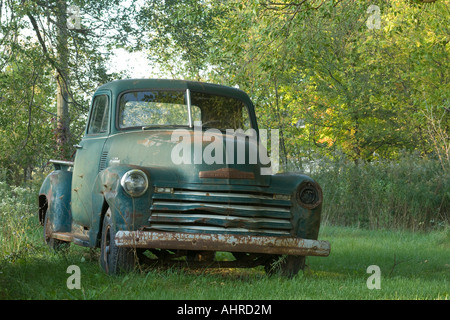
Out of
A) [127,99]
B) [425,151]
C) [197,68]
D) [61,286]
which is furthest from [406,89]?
[61,286]

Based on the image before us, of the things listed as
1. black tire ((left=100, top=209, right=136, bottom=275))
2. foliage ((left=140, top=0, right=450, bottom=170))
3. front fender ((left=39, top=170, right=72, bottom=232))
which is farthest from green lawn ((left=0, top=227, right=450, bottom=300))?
foliage ((left=140, top=0, right=450, bottom=170))

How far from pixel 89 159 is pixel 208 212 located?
2.24m

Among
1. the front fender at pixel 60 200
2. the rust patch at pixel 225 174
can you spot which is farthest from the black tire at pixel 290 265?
the front fender at pixel 60 200

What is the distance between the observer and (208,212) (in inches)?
249

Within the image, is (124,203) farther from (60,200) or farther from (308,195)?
(60,200)

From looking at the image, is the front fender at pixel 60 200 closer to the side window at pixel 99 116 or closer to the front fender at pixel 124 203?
the side window at pixel 99 116

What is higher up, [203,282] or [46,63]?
[46,63]

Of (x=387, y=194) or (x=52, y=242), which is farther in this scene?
(x=387, y=194)

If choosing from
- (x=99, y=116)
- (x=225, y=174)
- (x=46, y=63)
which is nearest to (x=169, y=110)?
(x=99, y=116)

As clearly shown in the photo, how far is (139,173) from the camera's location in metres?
6.27

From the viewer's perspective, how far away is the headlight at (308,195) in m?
6.70

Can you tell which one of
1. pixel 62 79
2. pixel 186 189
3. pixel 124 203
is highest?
pixel 62 79

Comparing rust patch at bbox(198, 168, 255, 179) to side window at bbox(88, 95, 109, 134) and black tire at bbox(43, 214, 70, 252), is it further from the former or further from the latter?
black tire at bbox(43, 214, 70, 252)

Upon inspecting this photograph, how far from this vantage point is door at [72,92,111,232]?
7711 millimetres
